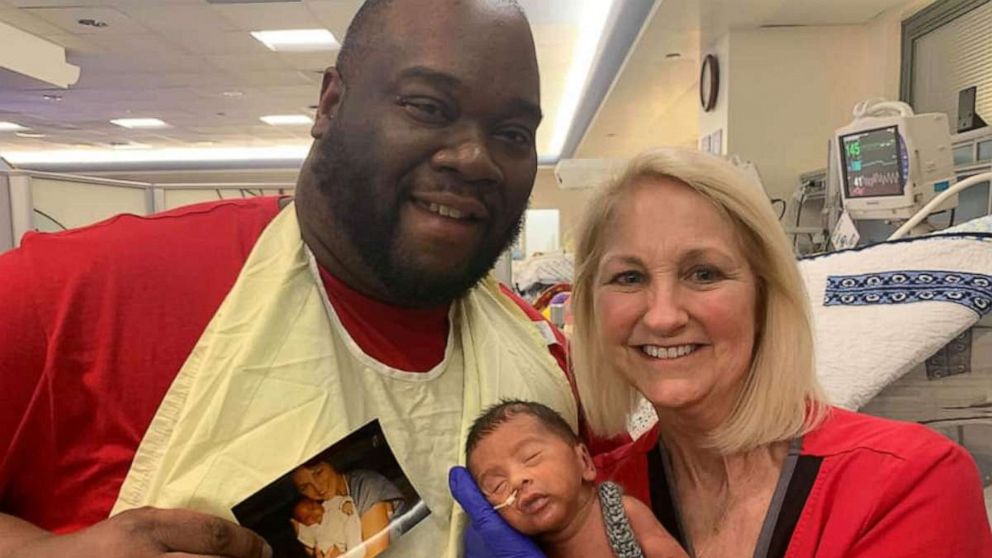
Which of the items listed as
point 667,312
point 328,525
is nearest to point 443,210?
point 667,312

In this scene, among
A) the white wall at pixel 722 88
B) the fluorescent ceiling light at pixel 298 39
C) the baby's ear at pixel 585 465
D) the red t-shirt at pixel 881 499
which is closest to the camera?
the red t-shirt at pixel 881 499

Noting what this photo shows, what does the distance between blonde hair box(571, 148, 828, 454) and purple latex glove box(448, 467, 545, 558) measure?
35cm

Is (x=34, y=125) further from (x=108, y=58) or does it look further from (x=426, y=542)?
(x=426, y=542)

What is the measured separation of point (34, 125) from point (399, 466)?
36.8ft

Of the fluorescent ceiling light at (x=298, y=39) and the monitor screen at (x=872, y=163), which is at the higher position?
the fluorescent ceiling light at (x=298, y=39)

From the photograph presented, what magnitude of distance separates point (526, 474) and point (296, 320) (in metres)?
0.40

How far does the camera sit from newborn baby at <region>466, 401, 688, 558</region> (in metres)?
1.13

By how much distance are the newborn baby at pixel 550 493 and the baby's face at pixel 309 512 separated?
0.78 ft


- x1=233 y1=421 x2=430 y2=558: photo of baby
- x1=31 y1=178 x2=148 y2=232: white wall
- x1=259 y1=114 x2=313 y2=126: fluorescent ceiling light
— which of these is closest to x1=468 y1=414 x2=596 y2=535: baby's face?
x1=233 y1=421 x2=430 y2=558: photo of baby

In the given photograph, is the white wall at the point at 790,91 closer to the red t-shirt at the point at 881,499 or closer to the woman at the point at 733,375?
the woman at the point at 733,375

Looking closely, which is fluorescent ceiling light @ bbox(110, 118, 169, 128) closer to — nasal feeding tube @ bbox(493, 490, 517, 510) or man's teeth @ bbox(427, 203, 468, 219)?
man's teeth @ bbox(427, 203, 468, 219)

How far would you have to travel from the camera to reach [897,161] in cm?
293

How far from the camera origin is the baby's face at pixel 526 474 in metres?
1.13

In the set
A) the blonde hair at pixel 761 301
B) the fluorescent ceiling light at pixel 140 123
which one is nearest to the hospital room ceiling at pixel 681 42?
the blonde hair at pixel 761 301
